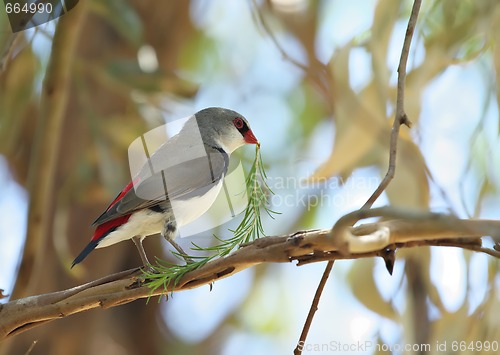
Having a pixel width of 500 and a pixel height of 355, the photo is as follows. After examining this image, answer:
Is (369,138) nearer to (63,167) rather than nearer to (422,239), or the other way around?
(422,239)

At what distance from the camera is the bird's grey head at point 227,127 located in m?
2.92

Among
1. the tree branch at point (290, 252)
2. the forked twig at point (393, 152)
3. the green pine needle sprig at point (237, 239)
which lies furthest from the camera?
the green pine needle sprig at point (237, 239)

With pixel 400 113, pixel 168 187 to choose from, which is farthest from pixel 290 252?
pixel 168 187

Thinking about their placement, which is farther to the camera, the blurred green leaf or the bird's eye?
the blurred green leaf

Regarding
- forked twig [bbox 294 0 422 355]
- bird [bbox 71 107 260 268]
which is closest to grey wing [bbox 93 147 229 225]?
bird [bbox 71 107 260 268]

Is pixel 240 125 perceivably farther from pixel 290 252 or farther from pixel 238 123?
pixel 290 252

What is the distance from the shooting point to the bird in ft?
7.45

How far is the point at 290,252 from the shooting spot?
1.42 meters

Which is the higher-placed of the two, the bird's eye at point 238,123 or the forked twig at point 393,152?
the bird's eye at point 238,123

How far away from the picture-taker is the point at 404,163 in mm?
2775

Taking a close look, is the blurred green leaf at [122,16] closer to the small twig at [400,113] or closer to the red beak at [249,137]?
the red beak at [249,137]

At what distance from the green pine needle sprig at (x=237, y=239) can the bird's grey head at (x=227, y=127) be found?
98 cm

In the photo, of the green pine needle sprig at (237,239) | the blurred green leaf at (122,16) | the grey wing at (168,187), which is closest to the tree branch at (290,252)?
the green pine needle sprig at (237,239)

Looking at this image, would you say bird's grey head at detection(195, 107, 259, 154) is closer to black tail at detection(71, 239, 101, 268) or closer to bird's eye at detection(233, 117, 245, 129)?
bird's eye at detection(233, 117, 245, 129)
